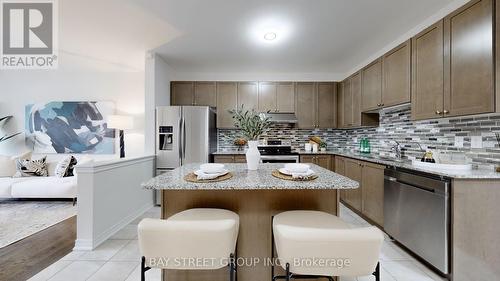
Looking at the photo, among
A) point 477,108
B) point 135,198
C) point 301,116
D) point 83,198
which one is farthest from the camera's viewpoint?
point 301,116

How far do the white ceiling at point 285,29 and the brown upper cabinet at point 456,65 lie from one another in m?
0.34

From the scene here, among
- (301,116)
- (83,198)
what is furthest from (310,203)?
(301,116)

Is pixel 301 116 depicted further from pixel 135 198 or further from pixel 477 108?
pixel 135 198

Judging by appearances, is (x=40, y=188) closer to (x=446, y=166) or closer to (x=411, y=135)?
(x=446, y=166)

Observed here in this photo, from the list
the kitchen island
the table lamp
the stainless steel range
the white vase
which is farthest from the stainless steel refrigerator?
the kitchen island

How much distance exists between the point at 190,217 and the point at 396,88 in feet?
9.59

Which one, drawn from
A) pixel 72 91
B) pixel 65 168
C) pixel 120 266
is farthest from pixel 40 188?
pixel 120 266

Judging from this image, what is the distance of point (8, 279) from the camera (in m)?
1.96

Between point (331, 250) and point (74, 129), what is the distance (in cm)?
560

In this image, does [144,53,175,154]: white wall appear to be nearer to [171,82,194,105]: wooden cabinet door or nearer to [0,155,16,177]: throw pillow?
[171,82,194,105]: wooden cabinet door

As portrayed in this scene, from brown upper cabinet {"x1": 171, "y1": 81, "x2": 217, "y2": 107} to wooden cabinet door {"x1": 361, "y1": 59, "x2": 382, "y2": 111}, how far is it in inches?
108

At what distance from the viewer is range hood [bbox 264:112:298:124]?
15.0 feet

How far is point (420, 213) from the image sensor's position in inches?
85.3

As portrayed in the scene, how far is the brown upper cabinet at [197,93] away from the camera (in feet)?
15.5
